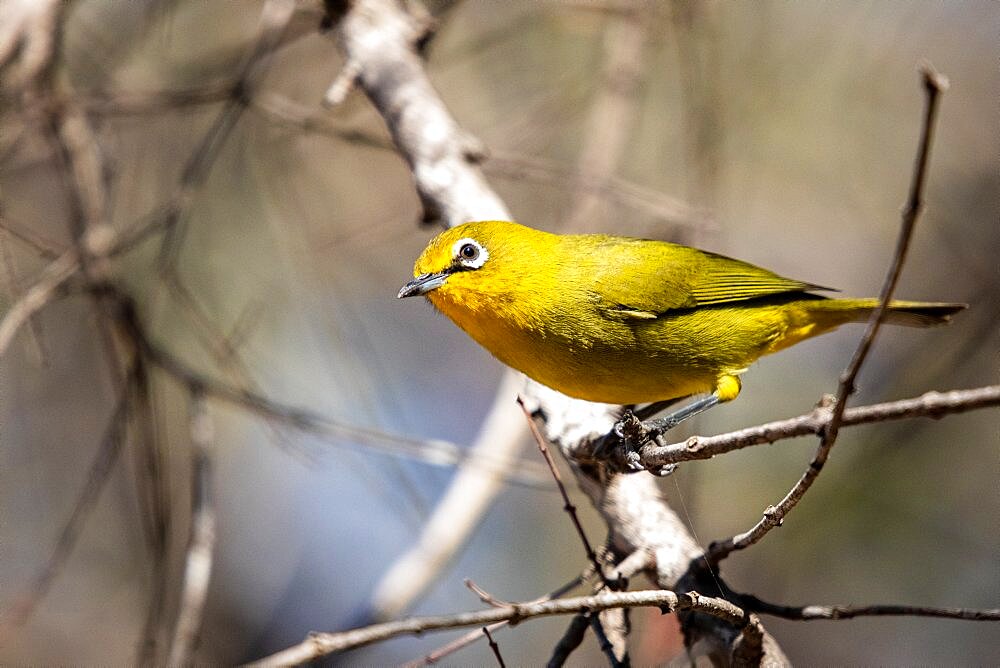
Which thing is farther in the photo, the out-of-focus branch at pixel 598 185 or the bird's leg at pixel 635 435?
the out-of-focus branch at pixel 598 185

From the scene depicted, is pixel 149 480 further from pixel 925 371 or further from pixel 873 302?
pixel 925 371

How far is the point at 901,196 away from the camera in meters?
6.07

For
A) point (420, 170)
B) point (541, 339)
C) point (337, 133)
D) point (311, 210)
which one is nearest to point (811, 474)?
point (541, 339)

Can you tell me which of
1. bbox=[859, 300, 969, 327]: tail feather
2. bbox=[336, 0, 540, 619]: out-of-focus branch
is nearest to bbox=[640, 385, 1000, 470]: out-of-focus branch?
bbox=[859, 300, 969, 327]: tail feather

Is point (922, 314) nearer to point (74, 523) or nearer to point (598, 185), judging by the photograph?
point (598, 185)

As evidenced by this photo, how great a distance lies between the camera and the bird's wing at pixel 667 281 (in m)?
3.43

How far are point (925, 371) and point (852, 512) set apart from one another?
1.10 meters

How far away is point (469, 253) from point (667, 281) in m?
0.83

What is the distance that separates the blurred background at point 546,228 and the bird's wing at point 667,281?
56 cm

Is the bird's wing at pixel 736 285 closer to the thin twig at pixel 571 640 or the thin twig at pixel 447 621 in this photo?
the thin twig at pixel 571 640

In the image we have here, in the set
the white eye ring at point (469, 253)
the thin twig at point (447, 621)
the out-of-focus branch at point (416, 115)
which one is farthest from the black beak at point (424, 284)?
the thin twig at point (447, 621)

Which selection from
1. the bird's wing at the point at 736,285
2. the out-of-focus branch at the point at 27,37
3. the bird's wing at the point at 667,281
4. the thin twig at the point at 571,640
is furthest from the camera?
the bird's wing at the point at 736,285

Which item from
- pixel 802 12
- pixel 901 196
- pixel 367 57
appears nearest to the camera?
pixel 367 57

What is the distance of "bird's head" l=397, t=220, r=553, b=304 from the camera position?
11.3ft
